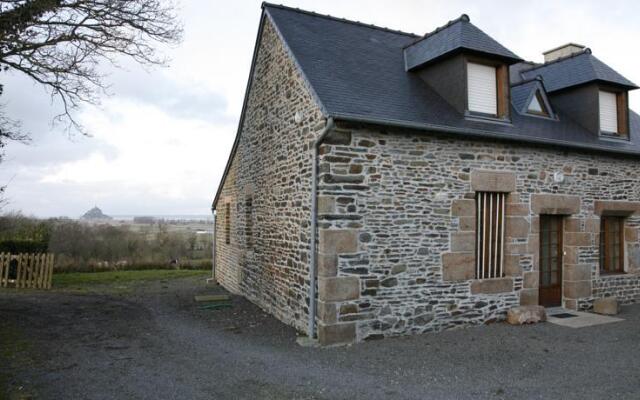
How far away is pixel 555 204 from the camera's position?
9.12m

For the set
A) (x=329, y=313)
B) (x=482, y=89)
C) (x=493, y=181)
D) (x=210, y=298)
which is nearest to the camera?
(x=329, y=313)

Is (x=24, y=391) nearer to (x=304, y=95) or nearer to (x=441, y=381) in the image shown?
(x=441, y=381)

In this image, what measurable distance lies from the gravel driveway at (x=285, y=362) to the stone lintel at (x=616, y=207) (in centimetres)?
244

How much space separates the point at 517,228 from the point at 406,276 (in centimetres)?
282

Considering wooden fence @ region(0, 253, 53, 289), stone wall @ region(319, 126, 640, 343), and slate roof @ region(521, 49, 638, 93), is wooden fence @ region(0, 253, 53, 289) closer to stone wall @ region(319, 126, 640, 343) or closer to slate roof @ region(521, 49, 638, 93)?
stone wall @ region(319, 126, 640, 343)

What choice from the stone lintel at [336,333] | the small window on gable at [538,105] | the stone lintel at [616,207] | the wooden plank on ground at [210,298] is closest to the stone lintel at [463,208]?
the stone lintel at [336,333]

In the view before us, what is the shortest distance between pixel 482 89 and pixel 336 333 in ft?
18.6

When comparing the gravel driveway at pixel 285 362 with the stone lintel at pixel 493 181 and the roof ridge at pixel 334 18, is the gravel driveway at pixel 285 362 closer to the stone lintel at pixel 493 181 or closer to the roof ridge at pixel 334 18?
the stone lintel at pixel 493 181

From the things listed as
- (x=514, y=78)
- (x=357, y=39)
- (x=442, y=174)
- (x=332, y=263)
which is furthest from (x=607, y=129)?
(x=332, y=263)

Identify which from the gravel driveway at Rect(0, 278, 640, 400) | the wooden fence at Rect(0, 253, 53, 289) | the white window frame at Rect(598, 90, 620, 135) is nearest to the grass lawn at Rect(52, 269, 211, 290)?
the wooden fence at Rect(0, 253, 53, 289)

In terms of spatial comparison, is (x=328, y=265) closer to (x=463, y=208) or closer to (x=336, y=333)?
(x=336, y=333)

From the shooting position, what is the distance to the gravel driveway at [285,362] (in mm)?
4992

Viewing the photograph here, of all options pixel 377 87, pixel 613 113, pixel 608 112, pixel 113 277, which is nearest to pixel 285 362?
pixel 377 87

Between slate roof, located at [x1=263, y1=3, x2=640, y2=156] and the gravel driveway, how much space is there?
11.6 feet
